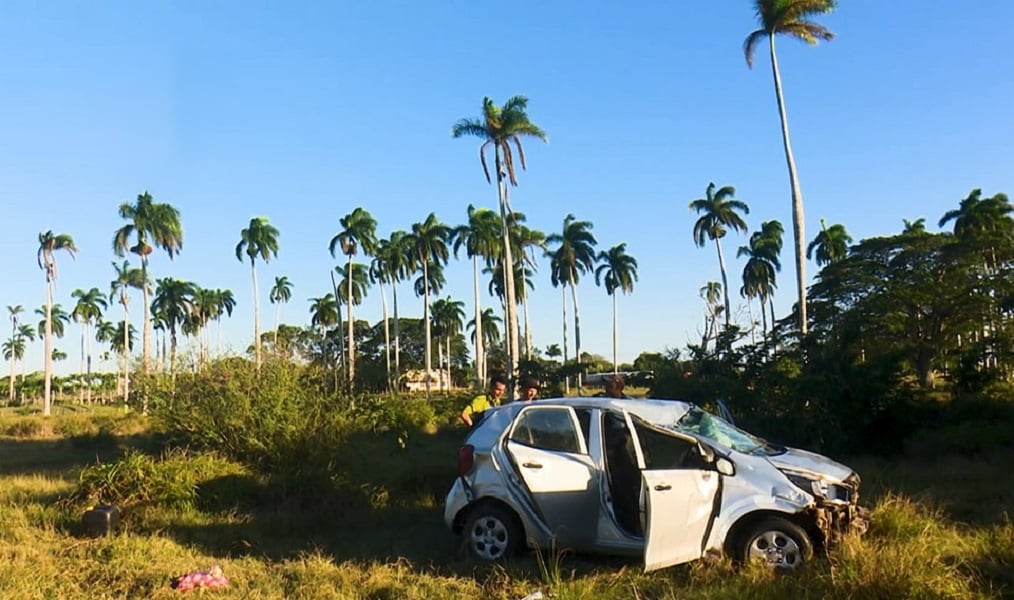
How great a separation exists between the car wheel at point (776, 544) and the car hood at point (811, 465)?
471 mm

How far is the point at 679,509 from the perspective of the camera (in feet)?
20.0

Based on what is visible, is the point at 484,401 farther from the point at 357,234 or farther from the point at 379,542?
the point at 357,234

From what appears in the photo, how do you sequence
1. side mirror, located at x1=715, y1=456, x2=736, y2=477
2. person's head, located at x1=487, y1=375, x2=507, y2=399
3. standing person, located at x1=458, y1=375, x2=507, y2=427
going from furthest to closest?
1. person's head, located at x1=487, y1=375, x2=507, y2=399
2. standing person, located at x1=458, y1=375, x2=507, y2=427
3. side mirror, located at x1=715, y1=456, x2=736, y2=477

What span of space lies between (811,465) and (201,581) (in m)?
5.21

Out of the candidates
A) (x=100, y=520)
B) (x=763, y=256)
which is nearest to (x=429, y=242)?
(x=763, y=256)

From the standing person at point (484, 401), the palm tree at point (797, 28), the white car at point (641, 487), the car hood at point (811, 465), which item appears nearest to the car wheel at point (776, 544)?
the white car at point (641, 487)

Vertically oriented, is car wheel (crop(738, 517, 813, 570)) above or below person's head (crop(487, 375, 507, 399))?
below

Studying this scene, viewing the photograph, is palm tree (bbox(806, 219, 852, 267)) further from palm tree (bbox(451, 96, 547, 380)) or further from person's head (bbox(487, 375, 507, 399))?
person's head (bbox(487, 375, 507, 399))

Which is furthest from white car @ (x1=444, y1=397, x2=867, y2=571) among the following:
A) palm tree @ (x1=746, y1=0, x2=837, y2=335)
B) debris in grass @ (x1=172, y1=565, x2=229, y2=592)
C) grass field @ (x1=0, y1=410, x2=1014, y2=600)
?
palm tree @ (x1=746, y1=0, x2=837, y2=335)

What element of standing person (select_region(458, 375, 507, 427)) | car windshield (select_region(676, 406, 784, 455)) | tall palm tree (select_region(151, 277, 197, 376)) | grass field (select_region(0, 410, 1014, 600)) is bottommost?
grass field (select_region(0, 410, 1014, 600))

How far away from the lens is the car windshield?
6977mm

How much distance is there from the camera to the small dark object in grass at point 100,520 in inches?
369

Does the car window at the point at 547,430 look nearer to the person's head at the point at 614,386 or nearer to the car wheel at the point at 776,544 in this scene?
the car wheel at the point at 776,544

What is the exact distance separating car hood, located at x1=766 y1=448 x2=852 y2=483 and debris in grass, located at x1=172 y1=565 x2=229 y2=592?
15.6ft
